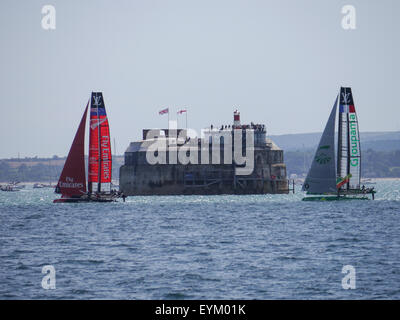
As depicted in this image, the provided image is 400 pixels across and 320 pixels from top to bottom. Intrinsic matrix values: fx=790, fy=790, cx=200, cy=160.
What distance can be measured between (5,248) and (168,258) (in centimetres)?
951

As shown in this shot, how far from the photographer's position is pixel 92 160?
71562 millimetres

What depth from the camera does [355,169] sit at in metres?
72.1

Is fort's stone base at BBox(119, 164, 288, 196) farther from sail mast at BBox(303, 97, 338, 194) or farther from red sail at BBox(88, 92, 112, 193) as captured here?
sail mast at BBox(303, 97, 338, 194)

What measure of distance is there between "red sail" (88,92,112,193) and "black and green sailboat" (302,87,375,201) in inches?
746

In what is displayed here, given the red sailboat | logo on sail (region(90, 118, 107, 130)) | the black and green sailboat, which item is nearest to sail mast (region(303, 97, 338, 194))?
the black and green sailboat

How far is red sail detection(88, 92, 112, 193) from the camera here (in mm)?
71375

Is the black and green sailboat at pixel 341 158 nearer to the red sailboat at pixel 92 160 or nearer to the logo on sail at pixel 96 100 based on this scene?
the red sailboat at pixel 92 160

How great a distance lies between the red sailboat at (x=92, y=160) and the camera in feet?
231

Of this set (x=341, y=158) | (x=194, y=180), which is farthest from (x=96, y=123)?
(x=194, y=180)

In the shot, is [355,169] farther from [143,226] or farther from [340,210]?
[143,226]

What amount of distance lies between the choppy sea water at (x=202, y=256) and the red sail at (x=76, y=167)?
12.6m

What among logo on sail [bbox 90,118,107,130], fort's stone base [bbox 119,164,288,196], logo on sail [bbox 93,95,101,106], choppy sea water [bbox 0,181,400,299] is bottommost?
choppy sea water [bbox 0,181,400,299]

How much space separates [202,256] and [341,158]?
40.0 metres
